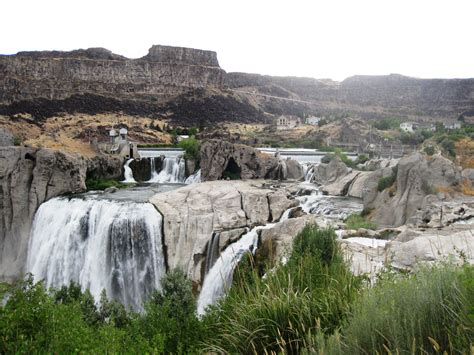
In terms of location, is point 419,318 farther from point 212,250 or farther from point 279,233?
point 212,250

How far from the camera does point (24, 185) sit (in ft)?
70.7

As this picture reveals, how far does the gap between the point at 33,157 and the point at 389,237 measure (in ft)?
60.5

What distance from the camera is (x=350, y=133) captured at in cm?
4531

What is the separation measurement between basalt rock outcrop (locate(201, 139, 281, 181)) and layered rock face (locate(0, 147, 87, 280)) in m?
7.87

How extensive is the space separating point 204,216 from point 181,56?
244 feet

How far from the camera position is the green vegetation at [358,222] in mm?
14918

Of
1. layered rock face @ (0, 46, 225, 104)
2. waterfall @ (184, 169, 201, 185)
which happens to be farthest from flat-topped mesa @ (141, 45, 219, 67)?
waterfall @ (184, 169, 201, 185)

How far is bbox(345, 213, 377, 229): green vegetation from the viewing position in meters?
14.9

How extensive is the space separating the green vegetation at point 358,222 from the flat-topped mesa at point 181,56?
72695 mm

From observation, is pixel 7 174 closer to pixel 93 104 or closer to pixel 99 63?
pixel 93 104

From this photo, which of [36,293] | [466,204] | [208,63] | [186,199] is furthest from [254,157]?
[208,63]

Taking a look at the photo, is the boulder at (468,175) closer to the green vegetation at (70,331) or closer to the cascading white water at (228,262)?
the cascading white water at (228,262)

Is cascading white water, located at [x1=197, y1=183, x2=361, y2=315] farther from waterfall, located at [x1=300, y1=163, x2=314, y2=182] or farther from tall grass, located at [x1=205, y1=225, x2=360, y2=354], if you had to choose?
waterfall, located at [x1=300, y1=163, x2=314, y2=182]

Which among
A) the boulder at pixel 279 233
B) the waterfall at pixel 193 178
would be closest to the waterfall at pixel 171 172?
the waterfall at pixel 193 178
